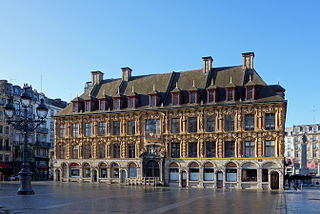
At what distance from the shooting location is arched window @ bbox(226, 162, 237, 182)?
151 ft

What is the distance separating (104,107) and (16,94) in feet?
100

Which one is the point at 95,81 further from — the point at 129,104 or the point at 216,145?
the point at 216,145

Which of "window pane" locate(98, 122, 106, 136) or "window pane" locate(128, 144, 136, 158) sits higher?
"window pane" locate(98, 122, 106, 136)

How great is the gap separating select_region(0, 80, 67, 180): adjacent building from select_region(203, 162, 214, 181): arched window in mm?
37197

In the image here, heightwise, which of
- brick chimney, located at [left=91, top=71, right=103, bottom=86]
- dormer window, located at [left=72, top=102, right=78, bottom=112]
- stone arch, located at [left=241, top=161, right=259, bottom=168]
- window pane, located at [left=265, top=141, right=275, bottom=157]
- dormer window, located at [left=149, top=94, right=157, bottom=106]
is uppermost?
brick chimney, located at [left=91, top=71, right=103, bottom=86]

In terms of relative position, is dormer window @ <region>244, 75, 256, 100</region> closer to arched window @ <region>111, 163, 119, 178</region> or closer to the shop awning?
arched window @ <region>111, 163, 119, 178</region>

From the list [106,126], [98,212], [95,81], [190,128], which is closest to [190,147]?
[190,128]

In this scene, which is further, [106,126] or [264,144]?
[106,126]

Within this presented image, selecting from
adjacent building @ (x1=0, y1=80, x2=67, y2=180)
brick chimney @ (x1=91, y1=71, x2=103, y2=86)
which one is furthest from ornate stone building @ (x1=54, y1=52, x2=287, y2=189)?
adjacent building @ (x1=0, y1=80, x2=67, y2=180)

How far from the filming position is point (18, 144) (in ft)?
247

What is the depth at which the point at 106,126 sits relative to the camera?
2138 inches

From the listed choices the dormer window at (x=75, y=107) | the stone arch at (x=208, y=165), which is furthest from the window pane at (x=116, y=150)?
the stone arch at (x=208, y=165)

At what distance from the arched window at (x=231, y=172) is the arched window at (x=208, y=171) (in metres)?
2.07

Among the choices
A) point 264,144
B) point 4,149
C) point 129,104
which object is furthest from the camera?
point 4,149
